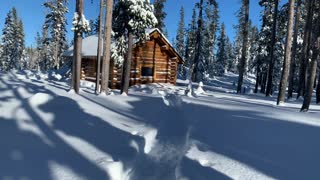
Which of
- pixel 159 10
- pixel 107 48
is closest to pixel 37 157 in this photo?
pixel 107 48

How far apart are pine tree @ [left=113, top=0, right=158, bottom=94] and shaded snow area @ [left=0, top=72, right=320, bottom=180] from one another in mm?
8755

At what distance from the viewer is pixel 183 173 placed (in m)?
7.14

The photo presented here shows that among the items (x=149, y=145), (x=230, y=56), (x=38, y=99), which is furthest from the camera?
(x=230, y=56)

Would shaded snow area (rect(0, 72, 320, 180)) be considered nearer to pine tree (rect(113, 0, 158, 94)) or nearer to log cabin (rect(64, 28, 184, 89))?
pine tree (rect(113, 0, 158, 94))

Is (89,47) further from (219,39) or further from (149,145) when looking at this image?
(219,39)

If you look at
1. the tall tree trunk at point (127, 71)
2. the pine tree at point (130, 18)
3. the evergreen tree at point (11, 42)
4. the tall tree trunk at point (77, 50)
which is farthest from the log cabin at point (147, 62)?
the evergreen tree at point (11, 42)

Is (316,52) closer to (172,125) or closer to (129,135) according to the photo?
(172,125)

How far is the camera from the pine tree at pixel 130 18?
72.5 ft

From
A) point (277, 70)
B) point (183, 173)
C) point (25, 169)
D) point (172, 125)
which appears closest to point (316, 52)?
point (172, 125)

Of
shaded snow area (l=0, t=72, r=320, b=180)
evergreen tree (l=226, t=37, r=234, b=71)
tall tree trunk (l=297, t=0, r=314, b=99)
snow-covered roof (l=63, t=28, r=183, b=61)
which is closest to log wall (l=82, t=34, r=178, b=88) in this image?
snow-covered roof (l=63, t=28, r=183, b=61)

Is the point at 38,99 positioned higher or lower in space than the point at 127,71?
lower

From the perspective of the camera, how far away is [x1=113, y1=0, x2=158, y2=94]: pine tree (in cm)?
2209

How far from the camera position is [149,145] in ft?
31.4

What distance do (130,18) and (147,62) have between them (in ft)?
38.2
